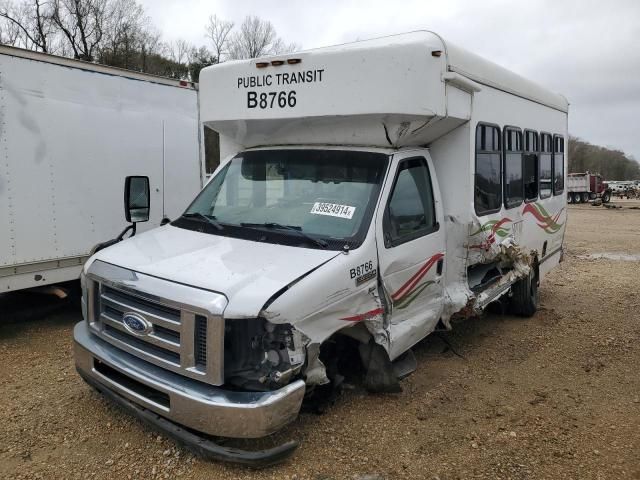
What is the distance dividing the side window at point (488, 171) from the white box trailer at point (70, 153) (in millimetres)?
4073

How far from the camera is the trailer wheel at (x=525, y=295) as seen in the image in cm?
716

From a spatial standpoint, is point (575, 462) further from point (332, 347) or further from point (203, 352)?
point (203, 352)

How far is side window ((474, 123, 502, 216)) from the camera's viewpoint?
5.35 meters

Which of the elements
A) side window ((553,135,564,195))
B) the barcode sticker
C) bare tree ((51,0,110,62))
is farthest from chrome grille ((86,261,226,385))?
bare tree ((51,0,110,62))

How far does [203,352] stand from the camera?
10.8 ft

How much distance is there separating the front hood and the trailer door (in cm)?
68

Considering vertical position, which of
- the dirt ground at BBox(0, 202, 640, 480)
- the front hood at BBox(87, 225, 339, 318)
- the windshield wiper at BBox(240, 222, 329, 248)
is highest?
the windshield wiper at BBox(240, 222, 329, 248)

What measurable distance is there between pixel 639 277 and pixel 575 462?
308 inches

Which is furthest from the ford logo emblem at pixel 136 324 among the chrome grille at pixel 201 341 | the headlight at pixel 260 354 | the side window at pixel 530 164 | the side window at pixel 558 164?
the side window at pixel 558 164

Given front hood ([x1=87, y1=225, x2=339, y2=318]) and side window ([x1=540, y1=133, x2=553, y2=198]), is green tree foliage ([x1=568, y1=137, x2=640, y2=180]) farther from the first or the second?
front hood ([x1=87, y1=225, x2=339, y2=318])

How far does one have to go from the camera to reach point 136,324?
3.56m

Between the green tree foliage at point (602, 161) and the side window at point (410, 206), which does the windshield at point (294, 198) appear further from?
the green tree foliage at point (602, 161)

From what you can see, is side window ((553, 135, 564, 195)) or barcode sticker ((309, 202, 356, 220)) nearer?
barcode sticker ((309, 202, 356, 220))

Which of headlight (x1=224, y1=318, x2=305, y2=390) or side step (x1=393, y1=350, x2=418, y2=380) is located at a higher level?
headlight (x1=224, y1=318, x2=305, y2=390)
